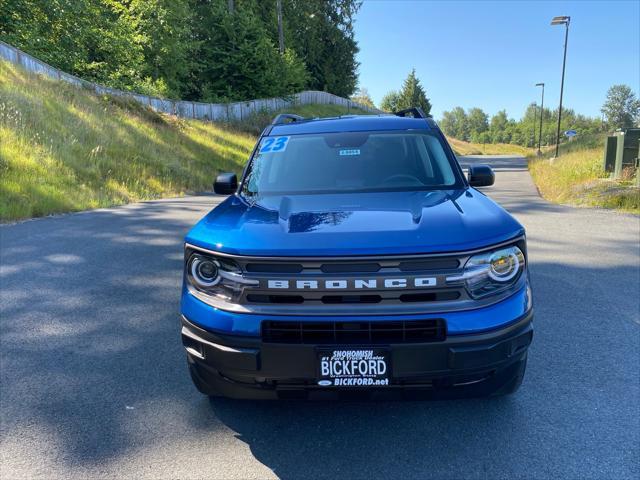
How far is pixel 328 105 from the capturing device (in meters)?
47.1

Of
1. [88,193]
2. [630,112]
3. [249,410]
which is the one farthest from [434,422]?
[630,112]

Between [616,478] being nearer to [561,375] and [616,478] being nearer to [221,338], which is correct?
[561,375]

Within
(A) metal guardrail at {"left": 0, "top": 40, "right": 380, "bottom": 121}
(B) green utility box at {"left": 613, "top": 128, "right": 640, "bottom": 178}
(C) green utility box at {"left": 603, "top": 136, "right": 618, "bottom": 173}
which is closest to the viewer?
(B) green utility box at {"left": 613, "top": 128, "right": 640, "bottom": 178}

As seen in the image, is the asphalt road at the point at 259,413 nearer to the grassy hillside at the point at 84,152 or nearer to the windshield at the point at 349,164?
the windshield at the point at 349,164

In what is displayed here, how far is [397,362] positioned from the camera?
7.25 feet

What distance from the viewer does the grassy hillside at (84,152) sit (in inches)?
396

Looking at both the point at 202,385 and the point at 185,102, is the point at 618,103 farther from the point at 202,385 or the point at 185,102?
the point at 202,385

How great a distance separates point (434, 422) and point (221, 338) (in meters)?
1.33

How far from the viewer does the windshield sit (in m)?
3.58

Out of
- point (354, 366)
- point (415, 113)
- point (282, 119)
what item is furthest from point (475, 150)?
point (354, 366)

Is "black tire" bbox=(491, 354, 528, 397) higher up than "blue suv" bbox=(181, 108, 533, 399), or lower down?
lower down

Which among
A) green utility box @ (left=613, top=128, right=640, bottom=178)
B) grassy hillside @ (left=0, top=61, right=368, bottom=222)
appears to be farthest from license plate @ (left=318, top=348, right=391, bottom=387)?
green utility box @ (left=613, top=128, right=640, bottom=178)

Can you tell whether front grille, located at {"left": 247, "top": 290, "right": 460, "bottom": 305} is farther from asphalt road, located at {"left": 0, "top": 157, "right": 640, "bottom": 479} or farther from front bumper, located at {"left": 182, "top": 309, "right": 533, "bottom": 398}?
asphalt road, located at {"left": 0, "top": 157, "right": 640, "bottom": 479}

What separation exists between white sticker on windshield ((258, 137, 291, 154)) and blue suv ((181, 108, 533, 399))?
5.03 feet
